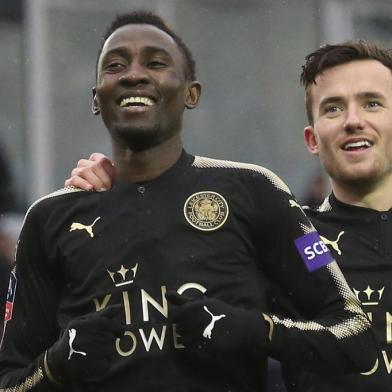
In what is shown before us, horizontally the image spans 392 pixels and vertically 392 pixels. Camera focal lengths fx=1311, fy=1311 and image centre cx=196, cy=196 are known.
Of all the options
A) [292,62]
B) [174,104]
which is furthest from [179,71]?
[292,62]

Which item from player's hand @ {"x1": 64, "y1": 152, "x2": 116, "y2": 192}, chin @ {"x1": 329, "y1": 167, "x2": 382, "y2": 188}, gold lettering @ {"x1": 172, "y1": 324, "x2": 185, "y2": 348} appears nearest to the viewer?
gold lettering @ {"x1": 172, "y1": 324, "x2": 185, "y2": 348}

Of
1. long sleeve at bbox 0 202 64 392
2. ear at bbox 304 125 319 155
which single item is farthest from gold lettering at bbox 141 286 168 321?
ear at bbox 304 125 319 155

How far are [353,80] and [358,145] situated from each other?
28 cm

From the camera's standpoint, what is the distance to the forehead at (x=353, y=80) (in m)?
4.85

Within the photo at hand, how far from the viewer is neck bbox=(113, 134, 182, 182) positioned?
4.26 meters

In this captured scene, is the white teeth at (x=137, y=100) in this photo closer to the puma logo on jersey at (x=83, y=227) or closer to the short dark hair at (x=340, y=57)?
the puma logo on jersey at (x=83, y=227)

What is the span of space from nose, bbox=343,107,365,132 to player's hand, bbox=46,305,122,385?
1.25m

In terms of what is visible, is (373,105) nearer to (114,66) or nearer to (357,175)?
(357,175)

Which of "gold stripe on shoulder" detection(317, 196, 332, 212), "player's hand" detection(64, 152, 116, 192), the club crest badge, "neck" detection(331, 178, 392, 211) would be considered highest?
"player's hand" detection(64, 152, 116, 192)

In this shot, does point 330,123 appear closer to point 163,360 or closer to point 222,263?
point 222,263

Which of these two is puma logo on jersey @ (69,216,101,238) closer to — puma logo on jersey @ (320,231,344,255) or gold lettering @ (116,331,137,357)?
gold lettering @ (116,331,137,357)

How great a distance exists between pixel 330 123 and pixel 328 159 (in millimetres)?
139

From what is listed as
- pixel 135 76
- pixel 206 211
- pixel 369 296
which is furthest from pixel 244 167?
pixel 369 296

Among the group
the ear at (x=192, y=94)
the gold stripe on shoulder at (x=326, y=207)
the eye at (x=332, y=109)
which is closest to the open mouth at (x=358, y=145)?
the eye at (x=332, y=109)
